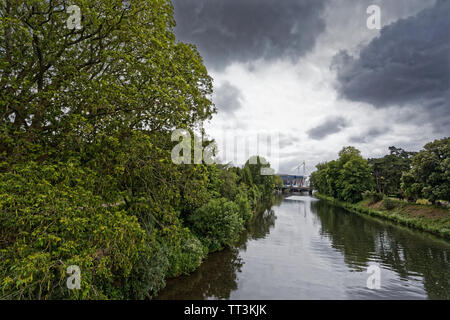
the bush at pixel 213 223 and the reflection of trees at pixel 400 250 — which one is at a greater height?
the bush at pixel 213 223

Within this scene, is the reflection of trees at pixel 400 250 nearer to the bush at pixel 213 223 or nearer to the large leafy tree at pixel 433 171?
the large leafy tree at pixel 433 171

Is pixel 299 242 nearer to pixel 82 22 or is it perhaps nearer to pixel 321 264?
pixel 321 264

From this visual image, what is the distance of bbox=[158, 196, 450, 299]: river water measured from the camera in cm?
1213

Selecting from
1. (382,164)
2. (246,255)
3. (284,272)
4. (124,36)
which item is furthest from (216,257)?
(382,164)

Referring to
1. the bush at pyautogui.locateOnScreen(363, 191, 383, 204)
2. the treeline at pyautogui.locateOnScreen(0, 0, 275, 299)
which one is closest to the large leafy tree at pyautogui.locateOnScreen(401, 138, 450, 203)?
the bush at pyautogui.locateOnScreen(363, 191, 383, 204)

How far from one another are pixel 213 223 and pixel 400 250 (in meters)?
17.6

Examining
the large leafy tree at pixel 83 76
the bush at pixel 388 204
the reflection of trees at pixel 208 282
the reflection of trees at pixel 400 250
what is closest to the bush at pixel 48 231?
the large leafy tree at pixel 83 76

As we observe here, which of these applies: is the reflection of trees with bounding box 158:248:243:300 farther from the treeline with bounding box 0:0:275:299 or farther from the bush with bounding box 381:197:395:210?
the bush with bounding box 381:197:395:210

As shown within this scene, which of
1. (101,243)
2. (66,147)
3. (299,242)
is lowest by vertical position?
(299,242)

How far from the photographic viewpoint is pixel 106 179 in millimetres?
8188

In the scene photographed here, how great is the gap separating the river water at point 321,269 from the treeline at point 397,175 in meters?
7.17

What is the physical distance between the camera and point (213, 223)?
57.9 ft

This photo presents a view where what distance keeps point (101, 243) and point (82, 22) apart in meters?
8.07

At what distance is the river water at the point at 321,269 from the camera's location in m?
12.1
